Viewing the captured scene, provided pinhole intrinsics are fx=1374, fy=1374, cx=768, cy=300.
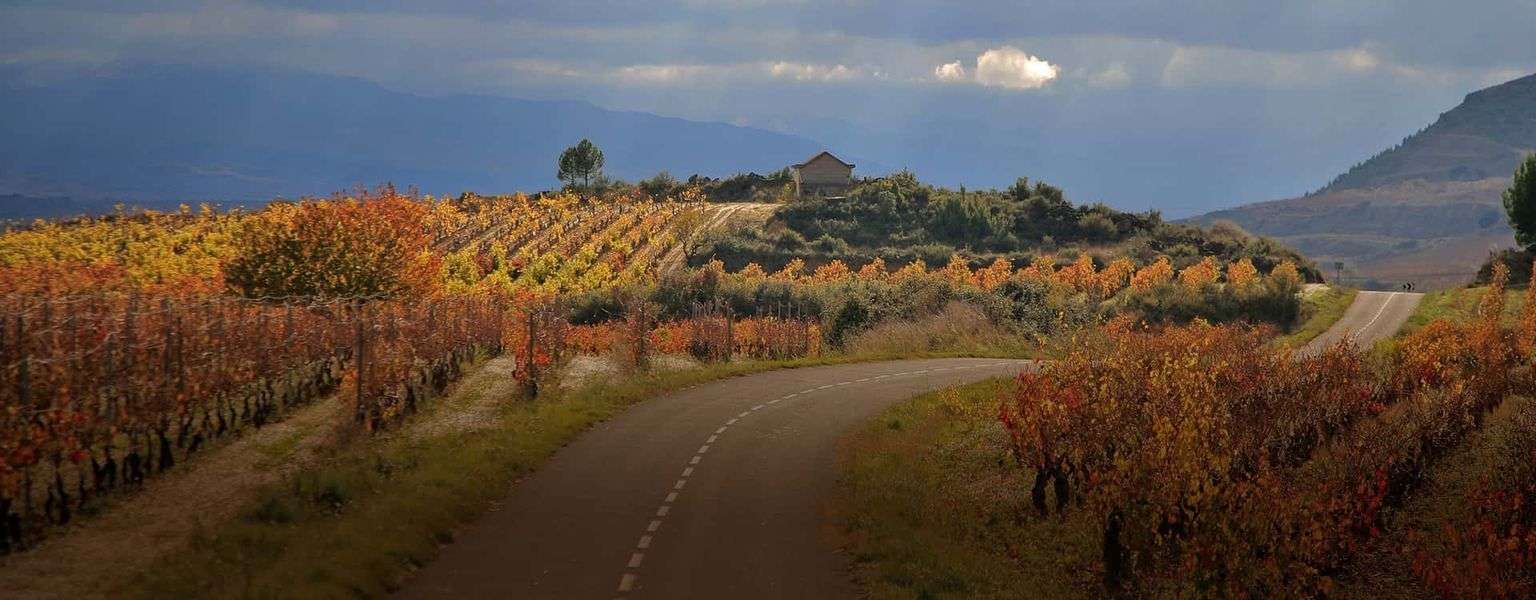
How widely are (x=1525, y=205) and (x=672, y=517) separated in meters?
90.4

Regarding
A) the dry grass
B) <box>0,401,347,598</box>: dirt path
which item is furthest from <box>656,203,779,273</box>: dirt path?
<box>0,401,347,598</box>: dirt path

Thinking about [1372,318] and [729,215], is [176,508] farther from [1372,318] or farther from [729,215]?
[729,215]

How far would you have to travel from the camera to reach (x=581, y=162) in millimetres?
174000

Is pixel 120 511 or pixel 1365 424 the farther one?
pixel 1365 424

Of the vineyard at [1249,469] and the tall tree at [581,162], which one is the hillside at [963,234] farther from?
the vineyard at [1249,469]

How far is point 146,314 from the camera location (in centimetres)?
2802

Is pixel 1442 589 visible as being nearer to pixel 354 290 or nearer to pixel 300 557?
pixel 300 557

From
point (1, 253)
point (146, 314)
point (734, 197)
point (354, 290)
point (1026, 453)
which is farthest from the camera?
point (734, 197)

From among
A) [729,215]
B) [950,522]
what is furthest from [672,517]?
[729,215]

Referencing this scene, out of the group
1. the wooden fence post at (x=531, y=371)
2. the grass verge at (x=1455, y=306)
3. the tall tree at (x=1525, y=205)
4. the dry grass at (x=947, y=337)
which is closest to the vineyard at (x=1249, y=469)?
the wooden fence post at (x=531, y=371)

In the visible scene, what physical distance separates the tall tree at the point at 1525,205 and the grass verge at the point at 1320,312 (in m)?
11.5

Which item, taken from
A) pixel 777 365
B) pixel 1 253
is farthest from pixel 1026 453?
Result: pixel 1 253

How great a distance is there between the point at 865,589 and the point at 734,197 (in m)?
142

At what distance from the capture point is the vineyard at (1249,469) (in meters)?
20.0
